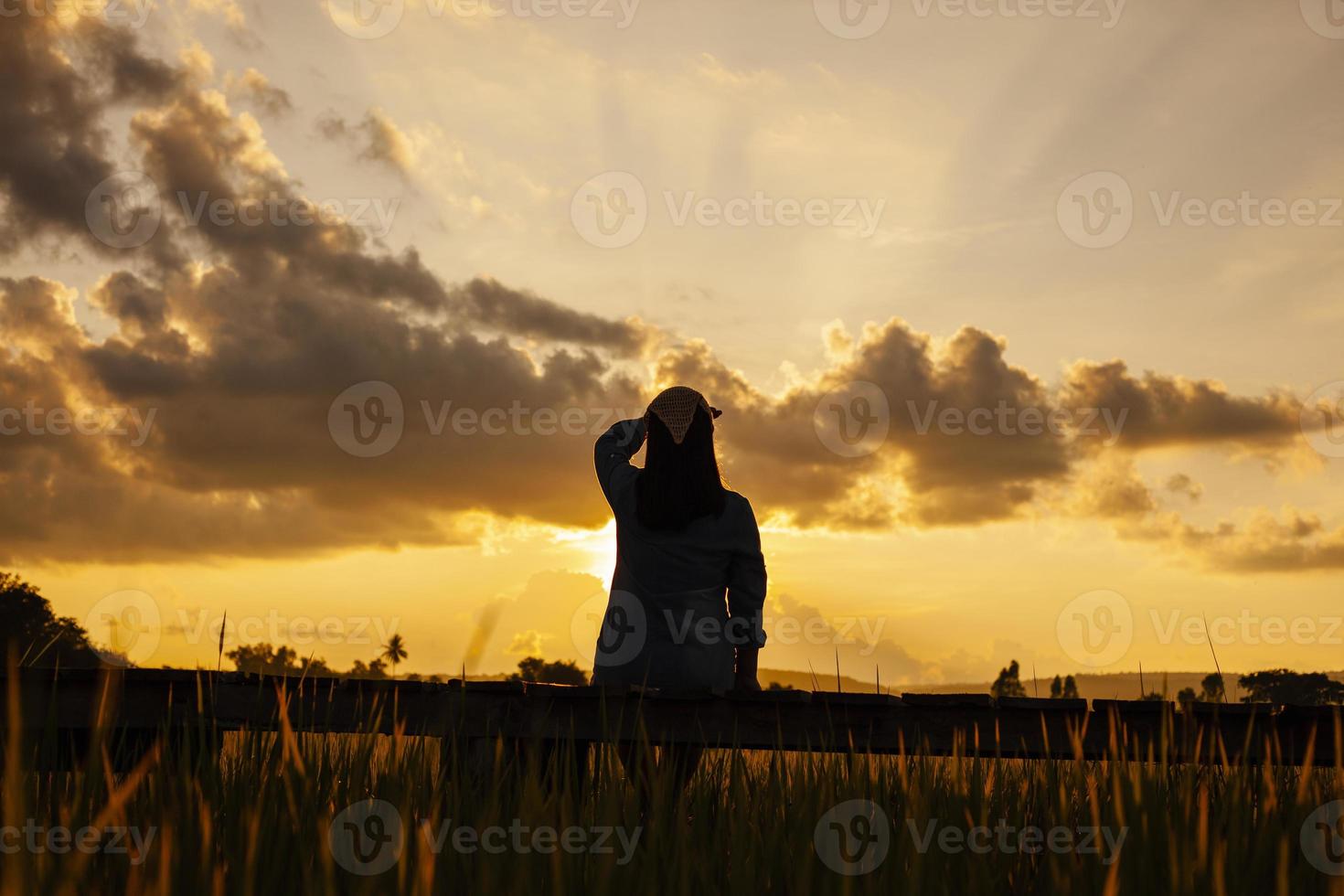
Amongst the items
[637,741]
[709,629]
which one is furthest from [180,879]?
[709,629]

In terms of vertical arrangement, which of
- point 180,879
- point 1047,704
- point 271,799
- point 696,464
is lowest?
point 180,879

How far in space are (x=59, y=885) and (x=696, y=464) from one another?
11.0 ft

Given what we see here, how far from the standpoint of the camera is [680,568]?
5254 millimetres

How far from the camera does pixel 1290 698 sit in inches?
192

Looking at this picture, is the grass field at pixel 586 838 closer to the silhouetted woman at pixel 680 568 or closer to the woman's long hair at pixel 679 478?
the silhouetted woman at pixel 680 568

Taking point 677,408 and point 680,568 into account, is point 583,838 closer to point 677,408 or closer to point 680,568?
point 680,568

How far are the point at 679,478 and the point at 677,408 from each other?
376 millimetres

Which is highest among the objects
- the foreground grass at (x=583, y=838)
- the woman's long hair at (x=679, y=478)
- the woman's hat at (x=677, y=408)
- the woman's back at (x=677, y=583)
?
the woman's hat at (x=677, y=408)

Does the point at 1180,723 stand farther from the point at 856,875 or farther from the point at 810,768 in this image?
the point at 856,875

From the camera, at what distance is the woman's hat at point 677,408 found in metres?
5.18

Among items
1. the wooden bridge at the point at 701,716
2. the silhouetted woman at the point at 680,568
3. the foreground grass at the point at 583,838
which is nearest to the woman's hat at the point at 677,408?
the silhouetted woman at the point at 680,568

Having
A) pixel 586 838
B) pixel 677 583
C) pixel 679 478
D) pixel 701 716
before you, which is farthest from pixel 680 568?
pixel 586 838

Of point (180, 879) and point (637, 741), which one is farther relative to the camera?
point (637, 741)

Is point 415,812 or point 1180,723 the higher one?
point 1180,723
